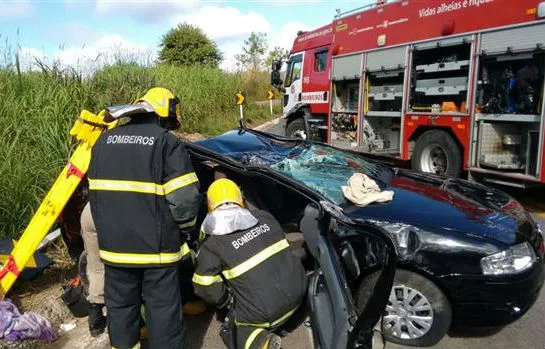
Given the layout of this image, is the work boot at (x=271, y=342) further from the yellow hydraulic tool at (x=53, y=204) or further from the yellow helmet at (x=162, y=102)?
the yellow hydraulic tool at (x=53, y=204)

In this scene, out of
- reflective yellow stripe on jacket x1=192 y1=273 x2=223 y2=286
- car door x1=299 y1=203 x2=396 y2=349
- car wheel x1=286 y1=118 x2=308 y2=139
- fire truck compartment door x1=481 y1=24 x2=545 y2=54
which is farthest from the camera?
car wheel x1=286 y1=118 x2=308 y2=139

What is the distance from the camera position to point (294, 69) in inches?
464

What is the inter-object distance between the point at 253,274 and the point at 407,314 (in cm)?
104

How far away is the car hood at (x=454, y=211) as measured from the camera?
304cm

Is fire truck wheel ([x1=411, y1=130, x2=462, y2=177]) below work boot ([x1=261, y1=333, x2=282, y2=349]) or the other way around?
the other way around

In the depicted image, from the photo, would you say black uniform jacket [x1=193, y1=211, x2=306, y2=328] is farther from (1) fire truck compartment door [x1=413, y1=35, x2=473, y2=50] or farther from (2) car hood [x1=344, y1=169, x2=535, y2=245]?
(1) fire truck compartment door [x1=413, y1=35, x2=473, y2=50]

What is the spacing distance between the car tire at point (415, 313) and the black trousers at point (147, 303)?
1214 millimetres

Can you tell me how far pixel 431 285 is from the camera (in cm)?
299

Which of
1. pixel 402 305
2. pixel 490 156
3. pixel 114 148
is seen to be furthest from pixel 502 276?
pixel 490 156

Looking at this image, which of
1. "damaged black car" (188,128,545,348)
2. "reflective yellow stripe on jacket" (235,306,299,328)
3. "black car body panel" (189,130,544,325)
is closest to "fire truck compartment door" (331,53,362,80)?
"black car body panel" (189,130,544,325)

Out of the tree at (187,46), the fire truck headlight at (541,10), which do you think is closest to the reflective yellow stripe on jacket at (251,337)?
the fire truck headlight at (541,10)

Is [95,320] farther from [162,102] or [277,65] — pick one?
[277,65]

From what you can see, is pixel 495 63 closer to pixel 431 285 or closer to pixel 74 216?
pixel 431 285

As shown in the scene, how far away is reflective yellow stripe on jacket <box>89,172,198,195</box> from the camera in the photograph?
107 inches
